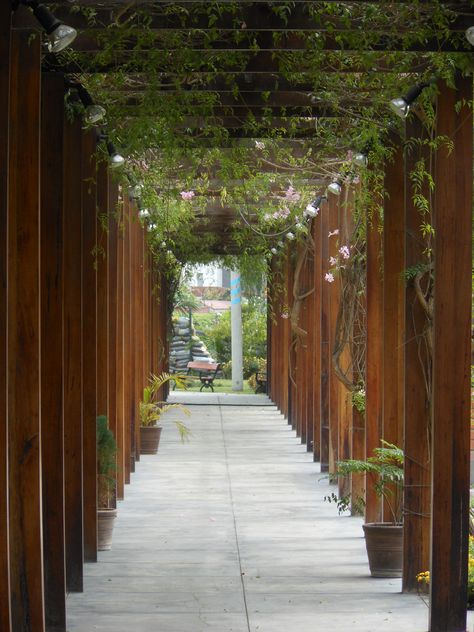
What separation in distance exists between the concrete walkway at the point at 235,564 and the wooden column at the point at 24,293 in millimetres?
1111

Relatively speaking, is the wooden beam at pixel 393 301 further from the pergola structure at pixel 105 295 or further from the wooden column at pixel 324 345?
the wooden column at pixel 324 345

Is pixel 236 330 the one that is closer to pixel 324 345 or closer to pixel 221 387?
pixel 221 387

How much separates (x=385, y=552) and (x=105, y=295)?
2585 millimetres

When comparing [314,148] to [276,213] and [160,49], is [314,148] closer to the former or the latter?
[160,49]

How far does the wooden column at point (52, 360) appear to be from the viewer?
218 inches

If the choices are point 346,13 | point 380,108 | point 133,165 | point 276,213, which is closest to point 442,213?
point 346,13

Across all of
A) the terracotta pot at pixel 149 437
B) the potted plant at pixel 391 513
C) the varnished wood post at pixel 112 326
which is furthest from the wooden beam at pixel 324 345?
the potted plant at pixel 391 513

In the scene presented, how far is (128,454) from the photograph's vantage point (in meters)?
10.7

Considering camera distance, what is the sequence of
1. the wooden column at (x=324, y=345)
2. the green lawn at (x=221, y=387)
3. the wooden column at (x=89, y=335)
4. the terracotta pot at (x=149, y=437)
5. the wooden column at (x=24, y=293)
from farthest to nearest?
1. the green lawn at (x=221, y=387)
2. the terracotta pot at (x=149, y=437)
3. the wooden column at (x=324, y=345)
4. the wooden column at (x=89, y=335)
5. the wooden column at (x=24, y=293)

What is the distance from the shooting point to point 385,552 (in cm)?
682

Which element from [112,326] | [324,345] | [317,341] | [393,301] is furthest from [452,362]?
[317,341]

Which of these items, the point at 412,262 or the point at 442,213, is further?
the point at 412,262

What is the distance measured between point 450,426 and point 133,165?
158 inches

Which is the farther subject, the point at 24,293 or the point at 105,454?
the point at 105,454
